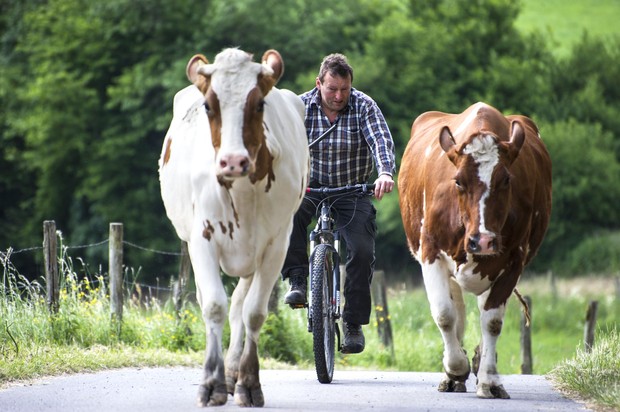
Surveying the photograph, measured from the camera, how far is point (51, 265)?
12.7 metres

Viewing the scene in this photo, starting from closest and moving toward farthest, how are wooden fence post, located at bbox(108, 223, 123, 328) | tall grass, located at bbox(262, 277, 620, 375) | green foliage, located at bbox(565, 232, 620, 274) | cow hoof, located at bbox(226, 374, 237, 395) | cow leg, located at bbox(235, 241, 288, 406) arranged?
cow leg, located at bbox(235, 241, 288, 406), cow hoof, located at bbox(226, 374, 237, 395), wooden fence post, located at bbox(108, 223, 123, 328), tall grass, located at bbox(262, 277, 620, 375), green foliage, located at bbox(565, 232, 620, 274)

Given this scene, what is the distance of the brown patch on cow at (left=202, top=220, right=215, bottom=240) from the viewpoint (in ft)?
27.3

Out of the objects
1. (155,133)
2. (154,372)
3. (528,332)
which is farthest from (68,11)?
(154,372)

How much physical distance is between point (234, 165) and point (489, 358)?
301 centimetres

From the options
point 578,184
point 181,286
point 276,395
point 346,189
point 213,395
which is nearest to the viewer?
point 213,395

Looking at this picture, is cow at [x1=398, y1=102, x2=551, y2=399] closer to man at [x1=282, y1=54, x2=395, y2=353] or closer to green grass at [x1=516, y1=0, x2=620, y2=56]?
man at [x1=282, y1=54, x2=395, y2=353]

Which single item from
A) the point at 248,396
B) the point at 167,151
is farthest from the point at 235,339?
the point at 167,151

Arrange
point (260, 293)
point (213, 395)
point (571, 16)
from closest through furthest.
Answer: point (213, 395) → point (260, 293) → point (571, 16)

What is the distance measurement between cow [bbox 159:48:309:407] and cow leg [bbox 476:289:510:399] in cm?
183

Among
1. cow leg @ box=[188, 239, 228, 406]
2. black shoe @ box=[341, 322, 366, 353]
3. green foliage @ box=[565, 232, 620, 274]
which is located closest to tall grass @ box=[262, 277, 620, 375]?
black shoe @ box=[341, 322, 366, 353]

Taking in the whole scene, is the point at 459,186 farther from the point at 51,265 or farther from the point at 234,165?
the point at 51,265

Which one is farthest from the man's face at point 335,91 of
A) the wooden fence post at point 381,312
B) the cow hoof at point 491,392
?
the wooden fence post at point 381,312

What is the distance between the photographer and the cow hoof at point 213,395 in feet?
26.5

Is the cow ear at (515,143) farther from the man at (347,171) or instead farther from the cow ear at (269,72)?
the cow ear at (269,72)
